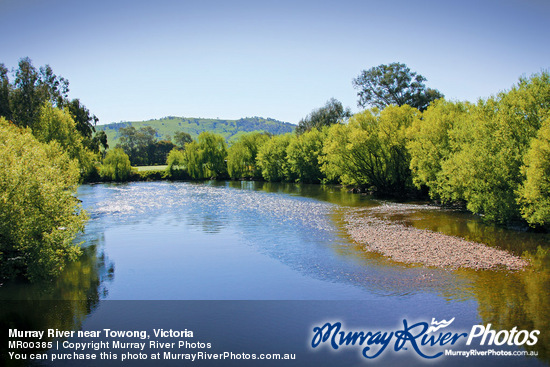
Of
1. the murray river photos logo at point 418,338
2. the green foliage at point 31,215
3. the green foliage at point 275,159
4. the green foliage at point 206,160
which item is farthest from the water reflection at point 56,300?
the green foliage at point 206,160

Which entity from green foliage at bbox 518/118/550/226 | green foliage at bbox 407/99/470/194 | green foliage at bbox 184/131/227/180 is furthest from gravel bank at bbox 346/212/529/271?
green foliage at bbox 184/131/227/180

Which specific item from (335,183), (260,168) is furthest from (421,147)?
(260,168)

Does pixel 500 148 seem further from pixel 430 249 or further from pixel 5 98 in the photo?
pixel 5 98

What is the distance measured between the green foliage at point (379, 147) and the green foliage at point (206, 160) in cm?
5254

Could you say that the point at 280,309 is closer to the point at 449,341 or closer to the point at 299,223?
the point at 449,341

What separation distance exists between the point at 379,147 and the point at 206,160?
6342cm

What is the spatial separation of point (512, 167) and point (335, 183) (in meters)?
56.0

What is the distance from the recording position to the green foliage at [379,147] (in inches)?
2345

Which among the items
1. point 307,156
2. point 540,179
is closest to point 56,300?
point 540,179

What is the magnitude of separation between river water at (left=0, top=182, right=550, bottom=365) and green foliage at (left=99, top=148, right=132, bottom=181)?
7519 centimetres

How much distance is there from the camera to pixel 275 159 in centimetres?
10231

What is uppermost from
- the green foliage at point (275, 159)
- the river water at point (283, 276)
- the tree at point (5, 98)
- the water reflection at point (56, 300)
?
the tree at point (5, 98)

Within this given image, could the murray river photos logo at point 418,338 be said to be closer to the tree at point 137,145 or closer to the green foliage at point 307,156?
the green foliage at point 307,156

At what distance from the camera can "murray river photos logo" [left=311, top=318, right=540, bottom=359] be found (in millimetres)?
13820
